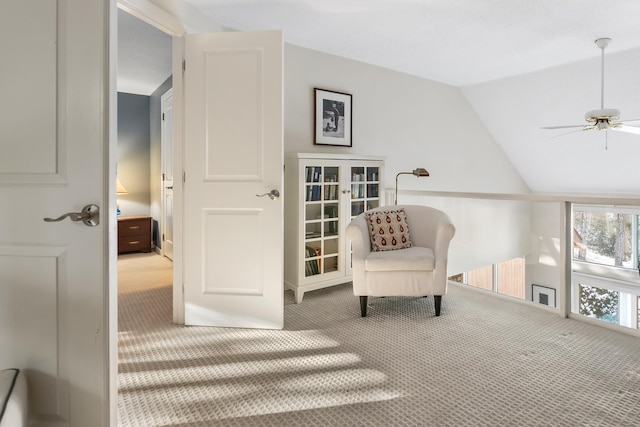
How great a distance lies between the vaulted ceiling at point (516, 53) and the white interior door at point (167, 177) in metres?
2.15

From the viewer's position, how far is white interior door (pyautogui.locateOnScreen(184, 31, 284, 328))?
103 inches

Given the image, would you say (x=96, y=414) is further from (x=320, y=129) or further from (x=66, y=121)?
(x=320, y=129)

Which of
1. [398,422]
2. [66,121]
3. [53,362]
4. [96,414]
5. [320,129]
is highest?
[320,129]

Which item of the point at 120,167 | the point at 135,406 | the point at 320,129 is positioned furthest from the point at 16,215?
the point at 120,167

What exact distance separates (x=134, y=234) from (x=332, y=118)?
11.5 feet

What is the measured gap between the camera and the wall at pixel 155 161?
5.58 meters

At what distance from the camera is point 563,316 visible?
2.94 meters

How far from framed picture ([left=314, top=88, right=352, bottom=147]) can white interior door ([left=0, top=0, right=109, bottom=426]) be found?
114 inches

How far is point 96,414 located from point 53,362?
0.22 m

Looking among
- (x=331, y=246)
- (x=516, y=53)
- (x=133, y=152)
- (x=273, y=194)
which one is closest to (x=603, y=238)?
(x=516, y=53)

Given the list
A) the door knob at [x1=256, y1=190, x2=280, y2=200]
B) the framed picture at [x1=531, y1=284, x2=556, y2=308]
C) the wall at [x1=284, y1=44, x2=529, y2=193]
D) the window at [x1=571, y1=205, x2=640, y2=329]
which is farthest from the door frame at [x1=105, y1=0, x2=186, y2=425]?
the window at [x1=571, y1=205, x2=640, y2=329]

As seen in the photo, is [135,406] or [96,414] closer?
[96,414]

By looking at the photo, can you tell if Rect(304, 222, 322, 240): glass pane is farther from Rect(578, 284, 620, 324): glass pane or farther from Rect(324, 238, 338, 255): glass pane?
Rect(578, 284, 620, 324): glass pane

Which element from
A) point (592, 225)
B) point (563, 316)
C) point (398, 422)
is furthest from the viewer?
point (592, 225)
